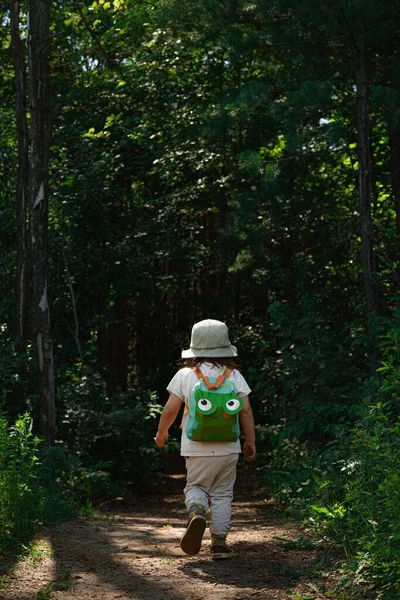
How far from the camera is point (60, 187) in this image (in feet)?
54.5

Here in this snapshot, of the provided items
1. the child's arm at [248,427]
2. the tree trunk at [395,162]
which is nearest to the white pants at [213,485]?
the child's arm at [248,427]

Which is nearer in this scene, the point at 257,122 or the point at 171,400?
the point at 171,400

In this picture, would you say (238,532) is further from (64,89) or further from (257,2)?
(64,89)

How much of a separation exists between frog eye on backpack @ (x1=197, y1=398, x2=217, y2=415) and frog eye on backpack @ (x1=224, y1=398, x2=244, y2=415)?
0.09 metres

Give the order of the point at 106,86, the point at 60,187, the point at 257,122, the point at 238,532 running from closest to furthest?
the point at 238,532, the point at 257,122, the point at 60,187, the point at 106,86

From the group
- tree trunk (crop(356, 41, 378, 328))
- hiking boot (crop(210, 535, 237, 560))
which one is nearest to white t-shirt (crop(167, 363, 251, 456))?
hiking boot (crop(210, 535, 237, 560))

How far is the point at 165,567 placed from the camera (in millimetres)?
6836

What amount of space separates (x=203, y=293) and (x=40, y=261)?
9.70 meters

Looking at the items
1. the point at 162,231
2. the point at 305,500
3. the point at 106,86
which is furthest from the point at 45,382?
the point at 106,86

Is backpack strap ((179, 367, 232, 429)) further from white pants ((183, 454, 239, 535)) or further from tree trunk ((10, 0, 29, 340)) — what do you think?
tree trunk ((10, 0, 29, 340))

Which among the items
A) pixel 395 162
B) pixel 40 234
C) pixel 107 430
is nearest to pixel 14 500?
pixel 40 234

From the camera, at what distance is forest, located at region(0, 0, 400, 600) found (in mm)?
9207

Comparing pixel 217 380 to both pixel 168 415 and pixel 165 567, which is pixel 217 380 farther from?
pixel 165 567

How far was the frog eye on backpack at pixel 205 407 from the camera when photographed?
22.7 feet
